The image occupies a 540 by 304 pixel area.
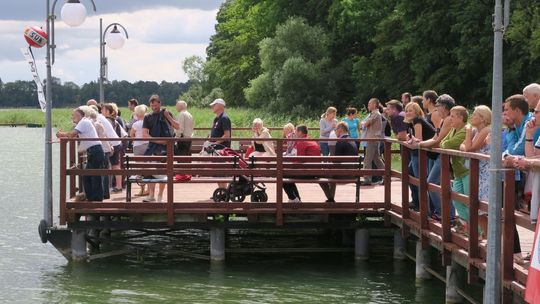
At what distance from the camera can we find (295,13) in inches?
2741

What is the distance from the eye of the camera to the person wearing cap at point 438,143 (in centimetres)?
1283

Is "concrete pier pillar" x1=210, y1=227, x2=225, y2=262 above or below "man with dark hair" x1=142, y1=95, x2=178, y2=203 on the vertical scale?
below

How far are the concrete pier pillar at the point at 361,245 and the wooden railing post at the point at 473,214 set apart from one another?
5278mm

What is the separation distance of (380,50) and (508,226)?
174 feet

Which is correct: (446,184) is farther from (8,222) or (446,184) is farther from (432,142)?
(8,222)

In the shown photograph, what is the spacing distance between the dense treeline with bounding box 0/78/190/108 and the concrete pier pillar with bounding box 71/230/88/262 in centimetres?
12041

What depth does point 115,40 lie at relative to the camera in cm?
2333

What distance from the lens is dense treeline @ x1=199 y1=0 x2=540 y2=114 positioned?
→ 171 feet

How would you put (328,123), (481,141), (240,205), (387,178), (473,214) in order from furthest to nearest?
(328,123) → (387,178) → (240,205) → (473,214) → (481,141)

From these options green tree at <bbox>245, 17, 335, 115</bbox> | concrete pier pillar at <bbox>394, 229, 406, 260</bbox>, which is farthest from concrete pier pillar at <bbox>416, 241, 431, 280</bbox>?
green tree at <bbox>245, 17, 335, 115</bbox>

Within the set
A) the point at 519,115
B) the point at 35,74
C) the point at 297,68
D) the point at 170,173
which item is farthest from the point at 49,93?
the point at 297,68

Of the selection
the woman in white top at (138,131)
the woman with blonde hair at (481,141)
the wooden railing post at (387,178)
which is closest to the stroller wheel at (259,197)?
the wooden railing post at (387,178)

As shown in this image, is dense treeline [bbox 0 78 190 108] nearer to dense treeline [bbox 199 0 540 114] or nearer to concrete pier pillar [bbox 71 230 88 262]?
dense treeline [bbox 199 0 540 114]

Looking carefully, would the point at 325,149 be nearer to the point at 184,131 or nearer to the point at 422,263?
the point at 184,131
